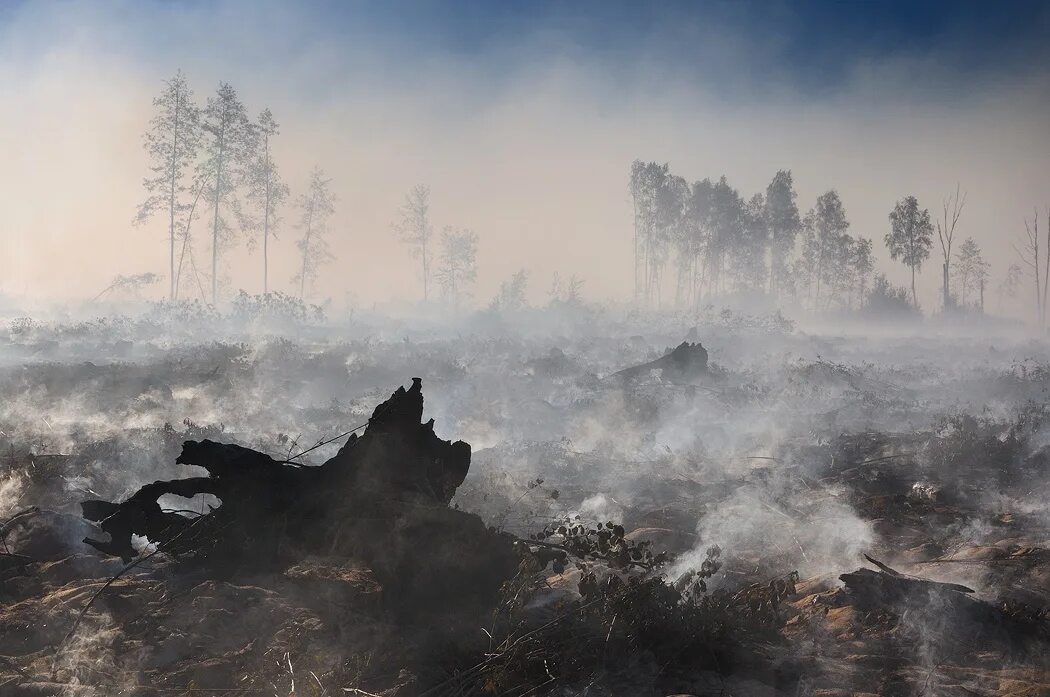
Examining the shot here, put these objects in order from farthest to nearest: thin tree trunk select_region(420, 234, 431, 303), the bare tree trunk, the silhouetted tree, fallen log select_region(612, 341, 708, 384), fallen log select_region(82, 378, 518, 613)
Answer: thin tree trunk select_region(420, 234, 431, 303) < the bare tree trunk < the silhouetted tree < fallen log select_region(612, 341, 708, 384) < fallen log select_region(82, 378, 518, 613)

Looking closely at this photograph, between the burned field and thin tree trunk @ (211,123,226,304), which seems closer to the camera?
the burned field

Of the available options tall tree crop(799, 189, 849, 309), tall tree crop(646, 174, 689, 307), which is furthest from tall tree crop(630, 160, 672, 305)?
tall tree crop(799, 189, 849, 309)

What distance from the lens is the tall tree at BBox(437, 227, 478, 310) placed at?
207 feet

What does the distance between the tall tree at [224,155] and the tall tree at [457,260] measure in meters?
22.7

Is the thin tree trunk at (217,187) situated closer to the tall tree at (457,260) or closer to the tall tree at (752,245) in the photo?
the tall tree at (457,260)

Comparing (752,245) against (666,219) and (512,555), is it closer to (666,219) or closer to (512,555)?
(666,219)

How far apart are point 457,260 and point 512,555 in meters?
58.4

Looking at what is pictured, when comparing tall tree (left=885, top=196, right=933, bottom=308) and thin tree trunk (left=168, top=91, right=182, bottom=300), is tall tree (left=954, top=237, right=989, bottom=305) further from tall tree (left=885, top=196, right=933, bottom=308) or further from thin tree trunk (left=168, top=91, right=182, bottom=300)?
thin tree trunk (left=168, top=91, right=182, bottom=300)

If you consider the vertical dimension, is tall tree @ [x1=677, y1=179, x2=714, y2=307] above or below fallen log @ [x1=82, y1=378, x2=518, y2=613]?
above

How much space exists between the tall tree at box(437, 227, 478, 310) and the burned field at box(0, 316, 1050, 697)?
49.5 m

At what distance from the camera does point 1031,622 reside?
5.77 m

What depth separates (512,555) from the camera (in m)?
6.35

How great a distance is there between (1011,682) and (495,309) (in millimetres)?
38585

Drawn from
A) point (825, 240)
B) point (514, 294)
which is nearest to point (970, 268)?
point (825, 240)
